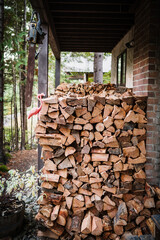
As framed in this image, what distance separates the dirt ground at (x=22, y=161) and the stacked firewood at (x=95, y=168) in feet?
9.13

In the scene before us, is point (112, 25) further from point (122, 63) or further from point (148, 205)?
point (148, 205)

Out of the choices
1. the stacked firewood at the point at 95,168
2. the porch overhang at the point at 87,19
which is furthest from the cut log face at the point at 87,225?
the porch overhang at the point at 87,19

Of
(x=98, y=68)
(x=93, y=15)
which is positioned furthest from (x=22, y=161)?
(x=93, y=15)

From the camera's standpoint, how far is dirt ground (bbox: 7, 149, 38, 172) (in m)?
5.40

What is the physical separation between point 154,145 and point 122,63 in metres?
3.22

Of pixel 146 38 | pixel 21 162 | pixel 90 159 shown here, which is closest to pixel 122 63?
pixel 146 38

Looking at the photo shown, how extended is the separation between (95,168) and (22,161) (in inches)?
149

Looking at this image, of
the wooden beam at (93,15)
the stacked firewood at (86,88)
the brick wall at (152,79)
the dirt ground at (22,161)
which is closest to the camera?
the brick wall at (152,79)

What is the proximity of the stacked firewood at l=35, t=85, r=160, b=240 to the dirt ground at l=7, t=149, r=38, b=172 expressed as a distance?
278cm

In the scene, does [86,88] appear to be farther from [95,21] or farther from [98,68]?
[98,68]

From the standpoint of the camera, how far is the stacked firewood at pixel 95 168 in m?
2.61

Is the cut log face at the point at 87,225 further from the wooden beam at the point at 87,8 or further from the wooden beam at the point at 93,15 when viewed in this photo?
the wooden beam at the point at 93,15

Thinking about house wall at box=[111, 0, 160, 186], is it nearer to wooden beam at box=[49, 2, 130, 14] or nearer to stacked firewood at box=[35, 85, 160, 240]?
stacked firewood at box=[35, 85, 160, 240]

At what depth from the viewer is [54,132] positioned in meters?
2.68
